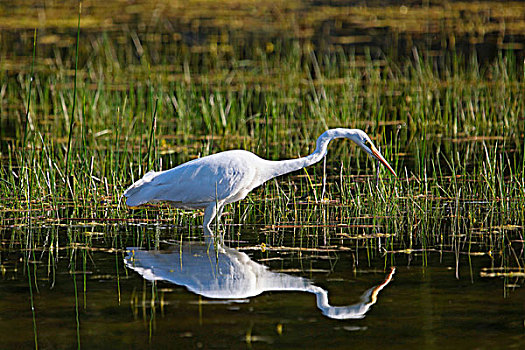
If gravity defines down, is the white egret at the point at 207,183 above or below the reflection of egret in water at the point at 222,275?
above

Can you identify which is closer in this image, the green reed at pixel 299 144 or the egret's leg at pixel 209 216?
the egret's leg at pixel 209 216

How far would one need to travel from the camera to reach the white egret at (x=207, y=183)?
7.86 metres

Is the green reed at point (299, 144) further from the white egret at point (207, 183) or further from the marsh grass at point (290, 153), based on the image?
the white egret at point (207, 183)

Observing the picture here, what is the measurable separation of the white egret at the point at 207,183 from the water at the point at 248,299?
0.58 meters

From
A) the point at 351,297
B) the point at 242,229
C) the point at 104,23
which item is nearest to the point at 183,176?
the point at 242,229

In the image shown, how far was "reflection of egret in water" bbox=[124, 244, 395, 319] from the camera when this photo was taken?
5.95 m

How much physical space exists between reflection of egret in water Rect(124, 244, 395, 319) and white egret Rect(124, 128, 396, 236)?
56cm

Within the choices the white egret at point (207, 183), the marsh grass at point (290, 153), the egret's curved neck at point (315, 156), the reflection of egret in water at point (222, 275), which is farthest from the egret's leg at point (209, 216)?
the egret's curved neck at point (315, 156)

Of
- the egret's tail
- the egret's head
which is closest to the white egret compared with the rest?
the egret's tail

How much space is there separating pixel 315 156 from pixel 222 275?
2.01 metres

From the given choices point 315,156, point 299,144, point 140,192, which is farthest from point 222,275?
point 299,144

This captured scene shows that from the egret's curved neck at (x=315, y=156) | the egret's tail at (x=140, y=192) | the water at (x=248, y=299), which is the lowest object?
the water at (x=248, y=299)

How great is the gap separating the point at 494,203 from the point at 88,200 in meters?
3.78

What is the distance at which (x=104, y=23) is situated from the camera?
25469 millimetres
